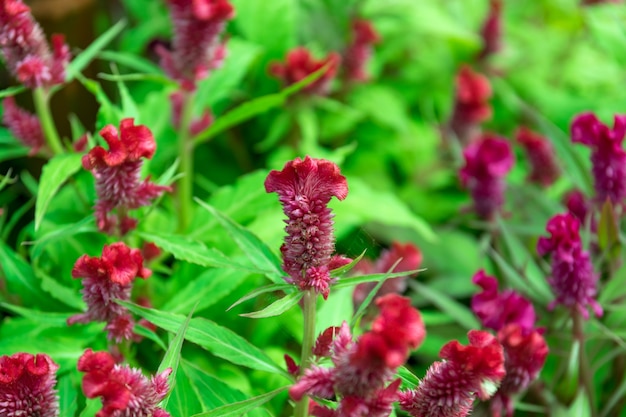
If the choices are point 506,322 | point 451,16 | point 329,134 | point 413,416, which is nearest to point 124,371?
point 413,416

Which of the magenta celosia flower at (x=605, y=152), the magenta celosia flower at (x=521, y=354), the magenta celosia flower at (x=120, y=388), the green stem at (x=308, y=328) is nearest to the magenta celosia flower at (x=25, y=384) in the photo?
the magenta celosia flower at (x=120, y=388)

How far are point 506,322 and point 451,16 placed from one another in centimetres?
164

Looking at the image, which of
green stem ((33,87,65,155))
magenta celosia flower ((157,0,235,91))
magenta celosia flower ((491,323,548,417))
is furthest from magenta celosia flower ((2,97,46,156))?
magenta celosia flower ((491,323,548,417))

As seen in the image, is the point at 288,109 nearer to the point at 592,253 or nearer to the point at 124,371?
the point at 592,253

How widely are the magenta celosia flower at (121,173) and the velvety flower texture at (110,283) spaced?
0.10m

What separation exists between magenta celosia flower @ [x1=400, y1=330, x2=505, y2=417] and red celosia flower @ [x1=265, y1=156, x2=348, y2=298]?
169mm

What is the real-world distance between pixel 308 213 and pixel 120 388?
303mm

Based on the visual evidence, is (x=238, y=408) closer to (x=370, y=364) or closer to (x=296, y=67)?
(x=370, y=364)

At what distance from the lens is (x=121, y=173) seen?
3.33ft

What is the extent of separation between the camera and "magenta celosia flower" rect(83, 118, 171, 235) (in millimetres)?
971

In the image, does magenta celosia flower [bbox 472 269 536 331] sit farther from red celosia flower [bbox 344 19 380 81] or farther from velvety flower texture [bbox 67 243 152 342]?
red celosia flower [bbox 344 19 380 81]

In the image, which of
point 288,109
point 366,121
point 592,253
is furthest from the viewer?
point 366,121

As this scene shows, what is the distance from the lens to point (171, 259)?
1668mm

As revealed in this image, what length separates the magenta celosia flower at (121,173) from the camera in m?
0.97
